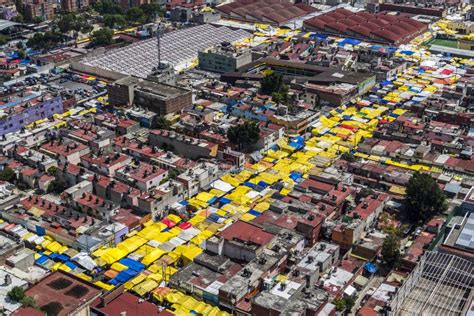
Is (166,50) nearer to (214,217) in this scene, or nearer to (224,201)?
(224,201)

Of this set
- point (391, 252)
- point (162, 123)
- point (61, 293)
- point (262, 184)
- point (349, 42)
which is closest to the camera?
point (61, 293)

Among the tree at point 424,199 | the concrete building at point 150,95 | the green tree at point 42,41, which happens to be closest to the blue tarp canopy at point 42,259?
the concrete building at point 150,95

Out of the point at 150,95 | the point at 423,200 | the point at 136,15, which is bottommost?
the point at 423,200

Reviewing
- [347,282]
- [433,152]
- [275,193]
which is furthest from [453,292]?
[433,152]

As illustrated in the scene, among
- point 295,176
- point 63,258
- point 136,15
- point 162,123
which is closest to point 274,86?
point 162,123

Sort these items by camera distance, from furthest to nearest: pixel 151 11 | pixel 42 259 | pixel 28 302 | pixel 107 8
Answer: pixel 107 8, pixel 151 11, pixel 42 259, pixel 28 302
